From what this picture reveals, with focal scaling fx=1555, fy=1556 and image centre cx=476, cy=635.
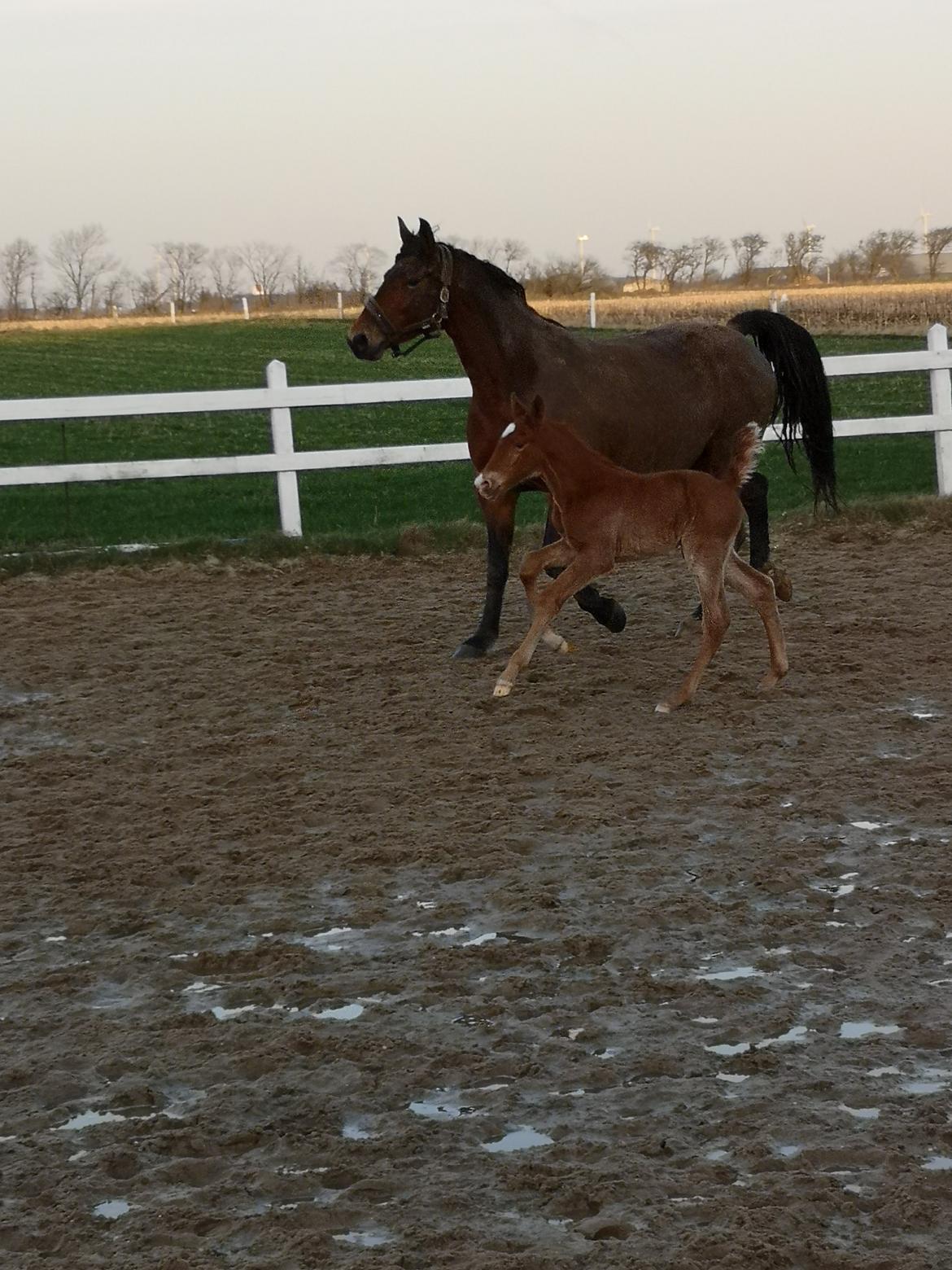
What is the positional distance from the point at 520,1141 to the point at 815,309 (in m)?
50.8

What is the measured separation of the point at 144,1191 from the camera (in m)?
2.96

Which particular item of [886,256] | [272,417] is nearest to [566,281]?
[886,256]

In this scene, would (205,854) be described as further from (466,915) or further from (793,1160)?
(793,1160)

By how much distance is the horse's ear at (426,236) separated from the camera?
7.31m

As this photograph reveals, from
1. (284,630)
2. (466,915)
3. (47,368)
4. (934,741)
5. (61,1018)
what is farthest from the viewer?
(47,368)

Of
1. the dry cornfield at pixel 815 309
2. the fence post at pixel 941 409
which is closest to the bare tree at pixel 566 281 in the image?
the dry cornfield at pixel 815 309

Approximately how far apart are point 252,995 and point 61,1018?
1.52 ft

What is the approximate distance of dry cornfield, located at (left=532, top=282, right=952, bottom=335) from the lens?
47812 mm

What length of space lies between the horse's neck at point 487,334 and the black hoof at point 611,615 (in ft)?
3.83

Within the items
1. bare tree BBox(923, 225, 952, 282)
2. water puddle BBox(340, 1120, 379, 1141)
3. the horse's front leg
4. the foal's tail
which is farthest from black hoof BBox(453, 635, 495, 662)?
Result: bare tree BBox(923, 225, 952, 282)

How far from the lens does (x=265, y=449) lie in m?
21.2

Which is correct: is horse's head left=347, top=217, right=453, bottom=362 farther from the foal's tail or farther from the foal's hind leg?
the foal's hind leg

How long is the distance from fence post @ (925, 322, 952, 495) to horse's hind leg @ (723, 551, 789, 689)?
5.77 m

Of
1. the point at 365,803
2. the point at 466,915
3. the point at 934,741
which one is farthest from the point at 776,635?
the point at 466,915
